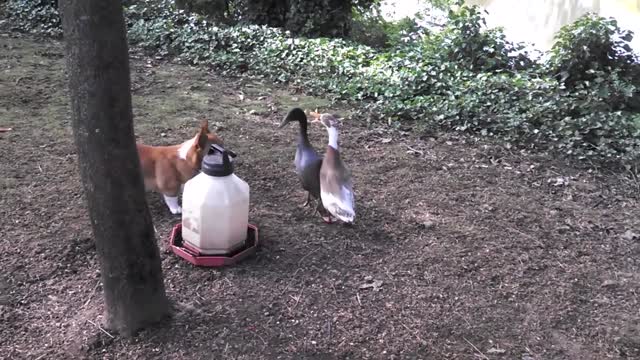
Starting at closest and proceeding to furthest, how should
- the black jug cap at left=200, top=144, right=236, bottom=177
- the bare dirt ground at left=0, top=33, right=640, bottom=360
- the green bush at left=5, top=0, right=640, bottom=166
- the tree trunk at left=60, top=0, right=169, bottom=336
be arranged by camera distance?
the tree trunk at left=60, top=0, right=169, bottom=336, the bare dirt ground at left=0, top=33, right=640, bottom=360, the black jug cap at left=200, top=144, right=236, bottom=177, the green bush at left=5, top=0, right=640, bottom=166

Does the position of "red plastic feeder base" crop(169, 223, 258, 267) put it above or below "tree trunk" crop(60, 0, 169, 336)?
Result: below

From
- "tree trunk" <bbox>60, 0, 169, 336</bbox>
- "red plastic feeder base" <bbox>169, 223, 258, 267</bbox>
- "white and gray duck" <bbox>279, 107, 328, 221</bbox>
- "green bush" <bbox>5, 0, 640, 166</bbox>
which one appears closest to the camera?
"tree trunk" <bbox>60, 0, 169, 336</bbox>

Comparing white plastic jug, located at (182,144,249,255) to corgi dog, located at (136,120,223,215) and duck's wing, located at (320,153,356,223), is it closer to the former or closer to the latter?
corgi dog, located at (136,120,223,215)

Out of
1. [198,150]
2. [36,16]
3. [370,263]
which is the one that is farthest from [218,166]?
[36,16]

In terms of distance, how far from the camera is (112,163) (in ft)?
7.34

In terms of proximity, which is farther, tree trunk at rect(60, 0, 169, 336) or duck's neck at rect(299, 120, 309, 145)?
duck's neck at rect(299, 120, 309, 145)

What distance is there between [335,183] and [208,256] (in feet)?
2.38

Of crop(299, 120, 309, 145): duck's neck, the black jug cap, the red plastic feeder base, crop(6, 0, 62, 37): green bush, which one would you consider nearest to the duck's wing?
crop(299, 120, 309, 145): duck's neck

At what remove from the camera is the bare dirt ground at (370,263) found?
8.64ft

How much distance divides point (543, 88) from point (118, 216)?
14.6ft

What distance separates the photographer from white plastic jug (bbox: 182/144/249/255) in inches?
114

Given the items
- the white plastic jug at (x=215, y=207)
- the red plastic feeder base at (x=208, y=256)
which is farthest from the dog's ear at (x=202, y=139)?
the red plastic feeder base at (x=208, y=256)

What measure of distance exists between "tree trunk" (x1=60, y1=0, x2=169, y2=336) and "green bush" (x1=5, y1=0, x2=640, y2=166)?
3.28 m

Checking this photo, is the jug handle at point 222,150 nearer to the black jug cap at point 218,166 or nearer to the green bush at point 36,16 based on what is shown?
the black jug cap at point 218,166
